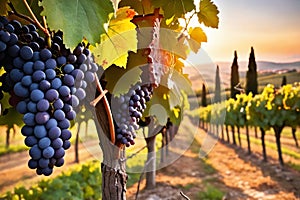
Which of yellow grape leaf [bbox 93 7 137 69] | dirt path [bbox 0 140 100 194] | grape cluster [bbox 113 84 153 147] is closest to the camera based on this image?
yellow grape leaf [bbox 93 7 137 69]

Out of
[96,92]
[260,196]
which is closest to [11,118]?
[96,92]

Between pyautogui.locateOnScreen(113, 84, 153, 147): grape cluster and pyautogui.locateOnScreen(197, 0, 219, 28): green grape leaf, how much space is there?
0.16 metres

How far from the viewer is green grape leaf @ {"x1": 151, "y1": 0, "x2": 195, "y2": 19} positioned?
50cm

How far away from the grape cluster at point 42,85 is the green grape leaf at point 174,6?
0.54 ft

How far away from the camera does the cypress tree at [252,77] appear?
28.4 feet

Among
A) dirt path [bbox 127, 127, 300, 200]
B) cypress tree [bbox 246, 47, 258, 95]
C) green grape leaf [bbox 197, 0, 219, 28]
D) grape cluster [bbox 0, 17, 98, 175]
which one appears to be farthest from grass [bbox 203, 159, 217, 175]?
grape cluster [bbox 0, 17, 98, 175]

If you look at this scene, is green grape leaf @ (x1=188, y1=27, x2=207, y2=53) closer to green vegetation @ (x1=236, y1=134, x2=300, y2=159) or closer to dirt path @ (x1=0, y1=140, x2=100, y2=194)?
dirt path @ (x1=0, y1=140, x2=100, y2=194)

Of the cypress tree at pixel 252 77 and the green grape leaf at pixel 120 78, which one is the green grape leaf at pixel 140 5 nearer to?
the green grape leaf at pixel 120 78

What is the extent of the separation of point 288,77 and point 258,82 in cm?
84

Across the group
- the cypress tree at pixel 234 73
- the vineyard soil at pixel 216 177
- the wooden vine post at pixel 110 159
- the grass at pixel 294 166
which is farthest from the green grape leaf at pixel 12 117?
the cypress tree at pixel 234 73

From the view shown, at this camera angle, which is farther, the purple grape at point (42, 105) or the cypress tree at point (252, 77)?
the cypress tree at point (252, 77)

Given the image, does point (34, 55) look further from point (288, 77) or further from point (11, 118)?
point (288, 77)

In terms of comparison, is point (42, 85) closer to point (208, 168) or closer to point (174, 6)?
point (174, 6)

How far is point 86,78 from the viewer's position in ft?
1.36
